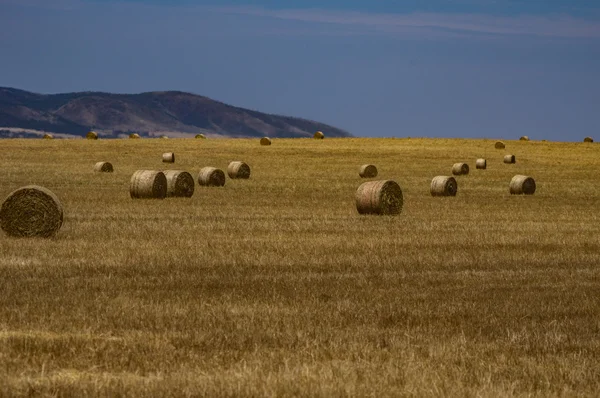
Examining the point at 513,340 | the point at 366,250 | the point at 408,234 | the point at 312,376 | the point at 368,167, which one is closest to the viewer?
the point at 312,376

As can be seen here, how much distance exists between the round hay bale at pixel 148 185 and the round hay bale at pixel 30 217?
1040cm

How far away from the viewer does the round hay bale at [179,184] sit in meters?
34.0

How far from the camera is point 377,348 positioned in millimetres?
11164

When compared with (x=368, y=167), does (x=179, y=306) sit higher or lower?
lower

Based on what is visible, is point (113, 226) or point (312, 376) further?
point (113, 226)

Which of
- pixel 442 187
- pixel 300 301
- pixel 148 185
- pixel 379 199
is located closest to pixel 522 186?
pixel 442 187

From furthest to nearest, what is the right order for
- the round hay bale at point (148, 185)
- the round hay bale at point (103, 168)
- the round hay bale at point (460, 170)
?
the round hay bale at point (460, 170), the round hay bale at point (103, 168), the round hay bale at point (148, 185)

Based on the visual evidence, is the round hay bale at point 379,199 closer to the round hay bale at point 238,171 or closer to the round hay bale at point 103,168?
the round hay bale at point 238,171

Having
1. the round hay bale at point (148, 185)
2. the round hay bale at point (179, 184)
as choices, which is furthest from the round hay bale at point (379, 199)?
the round hay bale at point (179, 184)

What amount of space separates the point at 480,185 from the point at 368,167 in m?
6.57

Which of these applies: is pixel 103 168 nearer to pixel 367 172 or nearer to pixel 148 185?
pixel 367 172

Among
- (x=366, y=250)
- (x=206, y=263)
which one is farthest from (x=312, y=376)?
(x=366, y=250)

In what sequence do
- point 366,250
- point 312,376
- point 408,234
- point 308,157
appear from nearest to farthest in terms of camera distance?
point 312,376, point 366,250, point 408,234, point 308,157

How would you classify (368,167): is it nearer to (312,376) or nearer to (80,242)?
(80,242)
